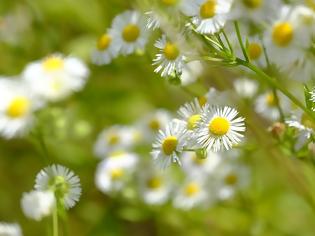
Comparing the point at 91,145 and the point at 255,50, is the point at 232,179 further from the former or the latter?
the point at 91,145

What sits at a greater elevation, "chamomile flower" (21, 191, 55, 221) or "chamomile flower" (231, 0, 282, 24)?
"chamomile flower" (231, 0, 282, 24)

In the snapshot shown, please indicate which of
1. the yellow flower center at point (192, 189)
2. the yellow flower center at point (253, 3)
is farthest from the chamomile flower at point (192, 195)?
the yellow flower center at point (253, 3)

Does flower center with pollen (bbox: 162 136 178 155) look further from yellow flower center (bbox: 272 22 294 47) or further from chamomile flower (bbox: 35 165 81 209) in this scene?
yellow flower center (bbox: 272 22 294 47)

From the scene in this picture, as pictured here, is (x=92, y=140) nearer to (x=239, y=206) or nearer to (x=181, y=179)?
(x=181, y=179)

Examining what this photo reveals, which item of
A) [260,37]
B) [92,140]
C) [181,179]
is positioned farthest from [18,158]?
[260,37]

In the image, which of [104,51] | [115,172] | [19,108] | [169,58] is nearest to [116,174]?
[115,172]

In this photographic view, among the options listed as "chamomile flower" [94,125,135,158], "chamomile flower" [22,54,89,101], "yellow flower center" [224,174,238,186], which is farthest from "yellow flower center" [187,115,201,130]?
"chamomile flower" [94,125,135,158]
